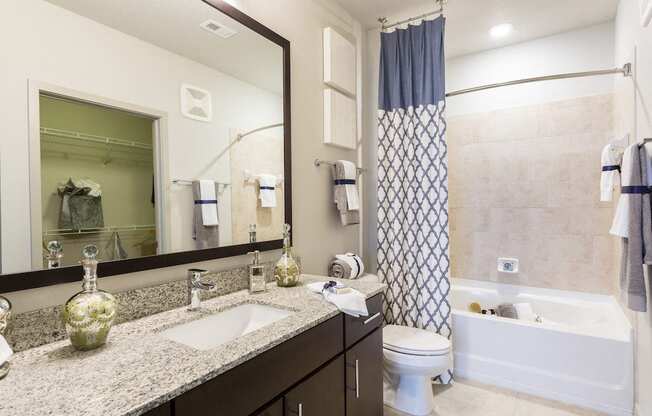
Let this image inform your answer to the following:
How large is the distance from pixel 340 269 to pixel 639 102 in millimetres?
1917

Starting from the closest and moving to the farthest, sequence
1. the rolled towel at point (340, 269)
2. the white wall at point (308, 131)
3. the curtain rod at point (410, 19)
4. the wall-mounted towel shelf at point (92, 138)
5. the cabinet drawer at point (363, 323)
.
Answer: the wall-mounted towel shelf at point (92, 138)
the cabinet drawer at point (363, 323)
the white wall at point (308, 131)
the rolled towel at point (340, 269)
the curtain rod at point (410, 19)

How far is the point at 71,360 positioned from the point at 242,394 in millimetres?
444

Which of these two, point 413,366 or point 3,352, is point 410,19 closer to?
point 413,366

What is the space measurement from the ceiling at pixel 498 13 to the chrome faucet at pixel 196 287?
6.85 ft

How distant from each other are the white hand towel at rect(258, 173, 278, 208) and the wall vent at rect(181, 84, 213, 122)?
41 cm

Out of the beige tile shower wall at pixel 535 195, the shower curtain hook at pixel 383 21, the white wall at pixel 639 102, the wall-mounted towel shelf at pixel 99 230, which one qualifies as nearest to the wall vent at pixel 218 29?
the wall-mounted towel shelf at pixel 99 230

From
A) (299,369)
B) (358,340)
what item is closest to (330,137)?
(358,340)

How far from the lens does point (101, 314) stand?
0.94 meters

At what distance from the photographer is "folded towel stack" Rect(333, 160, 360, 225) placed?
2.25 metres

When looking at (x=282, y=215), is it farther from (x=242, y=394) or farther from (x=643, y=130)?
(x=643, y=130)

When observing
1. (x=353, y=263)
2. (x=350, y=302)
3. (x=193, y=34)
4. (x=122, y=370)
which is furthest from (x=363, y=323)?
(x=193, y=34)

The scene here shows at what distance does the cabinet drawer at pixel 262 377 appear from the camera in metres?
0.81

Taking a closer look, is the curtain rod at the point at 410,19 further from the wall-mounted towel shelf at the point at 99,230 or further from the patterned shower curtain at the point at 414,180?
the wall-mounted towel shelf at the point at 99,230

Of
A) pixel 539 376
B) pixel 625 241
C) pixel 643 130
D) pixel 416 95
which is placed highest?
pixel 416 95
